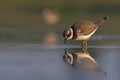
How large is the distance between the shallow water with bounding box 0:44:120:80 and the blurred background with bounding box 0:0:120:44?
127cm

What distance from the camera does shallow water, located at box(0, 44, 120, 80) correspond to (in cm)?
914

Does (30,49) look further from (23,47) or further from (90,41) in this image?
(90,41)

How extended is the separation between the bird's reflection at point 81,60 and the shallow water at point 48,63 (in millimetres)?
101

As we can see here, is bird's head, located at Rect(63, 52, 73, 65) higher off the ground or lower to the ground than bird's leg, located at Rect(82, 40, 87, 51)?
lower

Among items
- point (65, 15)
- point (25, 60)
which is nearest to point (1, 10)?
point (65, 15)

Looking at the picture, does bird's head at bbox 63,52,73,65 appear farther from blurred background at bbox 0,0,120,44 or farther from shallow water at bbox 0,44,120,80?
blurred background at bbox 0,0,120,44

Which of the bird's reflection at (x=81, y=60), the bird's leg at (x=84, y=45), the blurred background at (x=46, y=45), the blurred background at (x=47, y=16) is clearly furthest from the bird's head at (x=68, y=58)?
the blurred background at (x=47, y=16)

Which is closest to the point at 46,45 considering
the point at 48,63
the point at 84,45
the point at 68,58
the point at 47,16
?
the point at 84,45

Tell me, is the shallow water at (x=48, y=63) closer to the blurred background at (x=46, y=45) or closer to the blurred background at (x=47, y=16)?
the blurred background at (x=46, y=45)

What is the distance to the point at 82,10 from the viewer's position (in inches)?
917

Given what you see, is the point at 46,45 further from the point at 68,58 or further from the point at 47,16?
the point at 47,16

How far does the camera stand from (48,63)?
34.3 feet

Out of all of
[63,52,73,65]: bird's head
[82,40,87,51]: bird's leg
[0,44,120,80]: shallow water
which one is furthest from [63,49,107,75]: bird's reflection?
[82,40,87,51]: bird's leg

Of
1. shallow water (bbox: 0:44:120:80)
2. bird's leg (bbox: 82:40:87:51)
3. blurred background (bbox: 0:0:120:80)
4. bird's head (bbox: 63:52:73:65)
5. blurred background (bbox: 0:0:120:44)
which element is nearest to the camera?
shallow water (bbox: 0:44:120:80)
